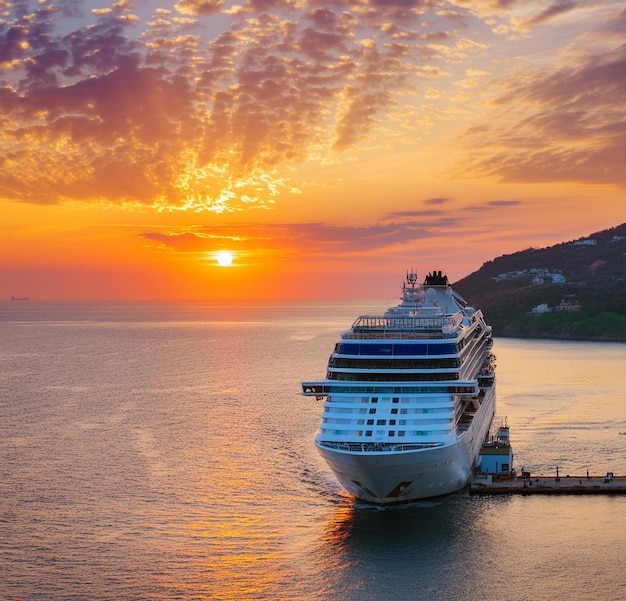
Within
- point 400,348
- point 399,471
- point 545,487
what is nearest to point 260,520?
point 399,471

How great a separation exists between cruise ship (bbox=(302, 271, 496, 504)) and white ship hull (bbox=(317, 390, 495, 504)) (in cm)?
6

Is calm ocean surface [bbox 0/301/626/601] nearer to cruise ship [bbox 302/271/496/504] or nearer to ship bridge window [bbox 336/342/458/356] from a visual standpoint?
cruise ship [bbox 302/271/496/504]

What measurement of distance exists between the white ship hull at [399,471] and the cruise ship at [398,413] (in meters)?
0.06

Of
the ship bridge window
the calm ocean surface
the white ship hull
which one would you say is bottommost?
the calm ocean surface

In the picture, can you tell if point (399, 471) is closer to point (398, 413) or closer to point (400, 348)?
point (398, 413)

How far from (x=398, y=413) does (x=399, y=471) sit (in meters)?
4.07

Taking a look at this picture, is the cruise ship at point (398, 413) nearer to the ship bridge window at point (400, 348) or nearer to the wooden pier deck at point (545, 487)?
the ship bridge window at point (400, 348)

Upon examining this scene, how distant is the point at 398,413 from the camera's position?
197ft

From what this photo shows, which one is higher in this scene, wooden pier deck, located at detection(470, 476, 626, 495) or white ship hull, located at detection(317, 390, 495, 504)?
white ship hull, located at detection(317, 390, 495, 504)

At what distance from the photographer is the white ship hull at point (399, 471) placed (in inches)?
2245

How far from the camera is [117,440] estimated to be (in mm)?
85625

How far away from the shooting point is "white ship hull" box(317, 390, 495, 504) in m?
57.0

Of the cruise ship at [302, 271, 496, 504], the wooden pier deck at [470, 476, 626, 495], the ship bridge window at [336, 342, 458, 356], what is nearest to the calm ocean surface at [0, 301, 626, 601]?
the wooden pier deck at [470, 476, 626, 495]

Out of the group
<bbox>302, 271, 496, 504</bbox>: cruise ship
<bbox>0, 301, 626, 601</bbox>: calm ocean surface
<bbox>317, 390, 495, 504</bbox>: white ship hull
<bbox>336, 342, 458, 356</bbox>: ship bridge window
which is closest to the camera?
<bbox>0, 301, 626, 601</bbox>: calm ocean surface
